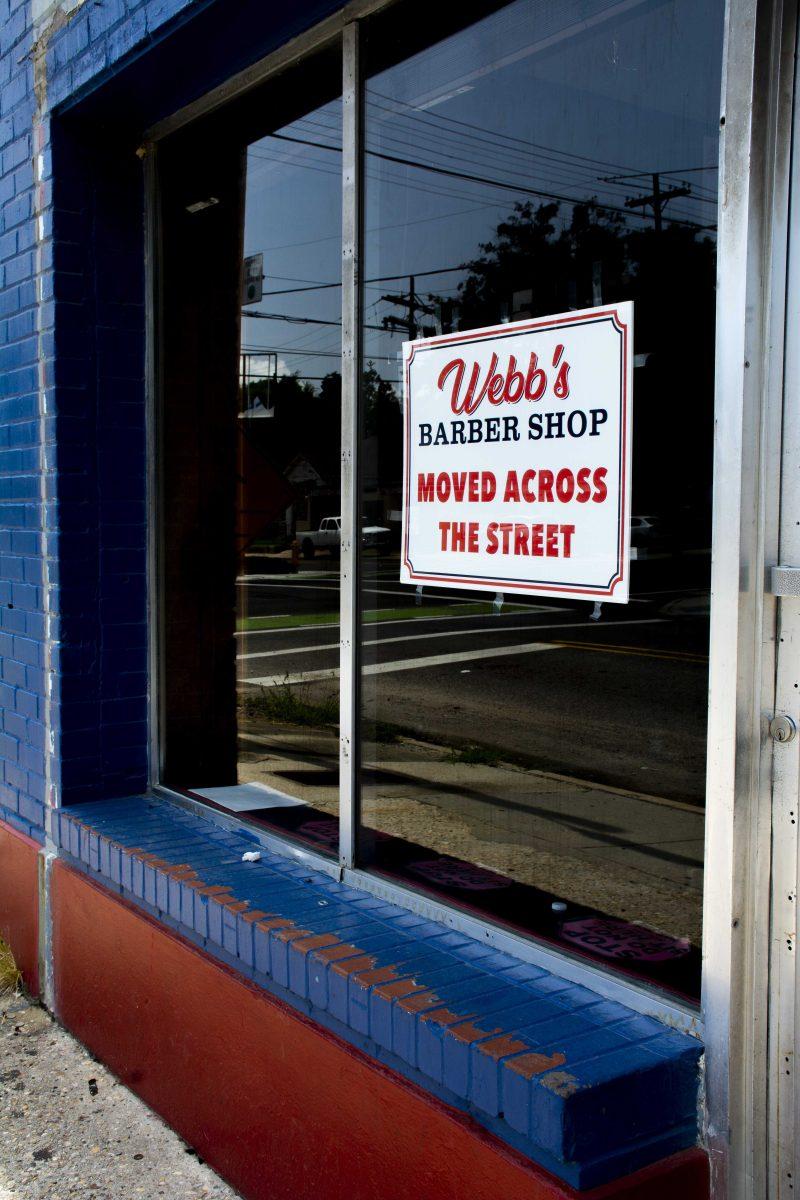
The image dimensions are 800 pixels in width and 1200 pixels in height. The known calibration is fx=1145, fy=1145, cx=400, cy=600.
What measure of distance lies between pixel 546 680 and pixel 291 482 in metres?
1.14

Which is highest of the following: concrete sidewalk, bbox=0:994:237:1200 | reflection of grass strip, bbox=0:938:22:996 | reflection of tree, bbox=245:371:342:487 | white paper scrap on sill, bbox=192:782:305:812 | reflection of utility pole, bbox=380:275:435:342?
reflection of utility pole, bbox=380:275:435:342

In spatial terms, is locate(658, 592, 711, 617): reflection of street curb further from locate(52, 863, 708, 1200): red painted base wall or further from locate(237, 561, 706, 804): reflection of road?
locate(52, 863, 708, 1200): red painted base wall

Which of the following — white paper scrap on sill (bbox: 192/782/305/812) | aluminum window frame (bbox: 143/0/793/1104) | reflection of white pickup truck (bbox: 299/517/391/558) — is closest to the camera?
aluminum window frame (bbox: 143/0/793/1104)

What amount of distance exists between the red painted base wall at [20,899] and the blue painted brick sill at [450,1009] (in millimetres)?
813

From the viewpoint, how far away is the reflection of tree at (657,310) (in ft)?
7.09

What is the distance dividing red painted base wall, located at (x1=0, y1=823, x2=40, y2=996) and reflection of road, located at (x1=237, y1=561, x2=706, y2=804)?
140 cm

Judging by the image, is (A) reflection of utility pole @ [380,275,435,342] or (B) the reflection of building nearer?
(B) the reflection of building

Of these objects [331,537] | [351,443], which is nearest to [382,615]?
[331,537]

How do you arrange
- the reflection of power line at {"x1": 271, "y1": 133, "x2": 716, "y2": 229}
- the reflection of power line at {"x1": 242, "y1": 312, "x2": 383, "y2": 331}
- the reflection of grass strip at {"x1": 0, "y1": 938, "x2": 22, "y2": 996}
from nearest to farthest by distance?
the reflection of power line at {"x1": 271, "y1": 133, "x2": 716, "y2": 229}, the reflection of power line at {"x1": 242, "y1": 312, "x2": 383, "y2": 331}, the reflection of grass strip at {"x1": 0, "y1": 938, "x2": 22, "y2": 996}

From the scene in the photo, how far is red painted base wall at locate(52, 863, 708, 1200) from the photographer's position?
2221 millimetres

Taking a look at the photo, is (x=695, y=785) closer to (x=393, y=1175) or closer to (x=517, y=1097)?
(x=517, y=1097)

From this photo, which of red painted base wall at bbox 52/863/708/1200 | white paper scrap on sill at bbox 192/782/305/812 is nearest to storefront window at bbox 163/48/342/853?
white paper scrap on sill at bbox 192/782/305/812

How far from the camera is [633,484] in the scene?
2.31 metres

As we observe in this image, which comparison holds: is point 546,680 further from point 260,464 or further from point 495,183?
point 260,464
